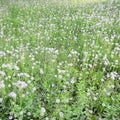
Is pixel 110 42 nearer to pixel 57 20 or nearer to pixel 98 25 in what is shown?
pixel 98 25

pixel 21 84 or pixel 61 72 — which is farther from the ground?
pixel 21 84

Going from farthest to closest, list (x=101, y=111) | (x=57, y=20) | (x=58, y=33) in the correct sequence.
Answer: (x=57, y=20), (x=58, y=33), (x=101, y=111)

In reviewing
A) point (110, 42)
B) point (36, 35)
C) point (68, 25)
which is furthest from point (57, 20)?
point (110, 42)

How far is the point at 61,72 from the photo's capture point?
17.1ft

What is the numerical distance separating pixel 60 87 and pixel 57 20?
5.21 meters

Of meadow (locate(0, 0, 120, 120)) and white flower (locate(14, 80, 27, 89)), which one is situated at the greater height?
white flower (locate(14, 80, 27, 89))

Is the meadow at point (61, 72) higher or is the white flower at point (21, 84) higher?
the white flower at point (21, 84)

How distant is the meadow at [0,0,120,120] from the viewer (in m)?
4.29

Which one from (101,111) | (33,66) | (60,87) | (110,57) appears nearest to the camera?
(101,111)

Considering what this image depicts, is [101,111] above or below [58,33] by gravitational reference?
below

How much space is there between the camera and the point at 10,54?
6.14 m

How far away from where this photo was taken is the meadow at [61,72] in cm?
429

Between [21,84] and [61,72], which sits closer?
[21,84]

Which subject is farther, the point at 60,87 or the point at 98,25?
the point at 98,25
